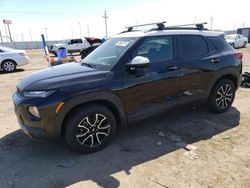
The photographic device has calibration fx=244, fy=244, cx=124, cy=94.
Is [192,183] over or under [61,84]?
under

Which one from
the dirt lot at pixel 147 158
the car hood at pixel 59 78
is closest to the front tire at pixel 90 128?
the dirt lot at pixel 147 158

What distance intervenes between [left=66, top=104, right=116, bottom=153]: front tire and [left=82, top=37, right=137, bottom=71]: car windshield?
0.70 meters

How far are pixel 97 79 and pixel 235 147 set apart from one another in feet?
7.80

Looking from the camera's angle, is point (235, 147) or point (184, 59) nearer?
point (235, 147)

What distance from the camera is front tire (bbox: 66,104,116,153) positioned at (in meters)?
3.46

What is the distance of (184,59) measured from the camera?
437 centimetres

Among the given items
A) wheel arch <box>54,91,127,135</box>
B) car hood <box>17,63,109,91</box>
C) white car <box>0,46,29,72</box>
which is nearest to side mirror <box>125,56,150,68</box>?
car hood <box>17,63,109,91</box>

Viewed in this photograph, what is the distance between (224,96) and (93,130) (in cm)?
300

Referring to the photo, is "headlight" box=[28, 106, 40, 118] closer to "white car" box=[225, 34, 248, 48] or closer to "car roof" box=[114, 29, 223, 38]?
"car roof" box=[114, 29, 223, 38]

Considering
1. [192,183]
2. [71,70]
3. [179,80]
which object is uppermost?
[71,70]

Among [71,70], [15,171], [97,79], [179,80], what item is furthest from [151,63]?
[15,171]

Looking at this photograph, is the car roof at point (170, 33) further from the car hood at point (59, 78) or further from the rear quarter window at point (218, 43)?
the car hood at point (59, 78)

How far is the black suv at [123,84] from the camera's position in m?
3.35

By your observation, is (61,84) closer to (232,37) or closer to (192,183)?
(192,183)
